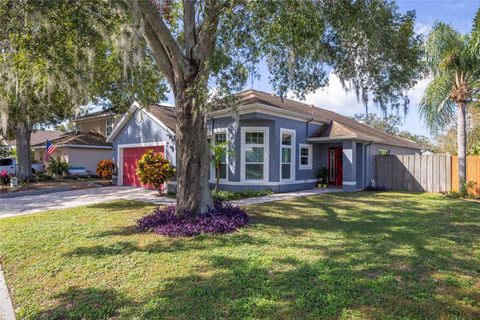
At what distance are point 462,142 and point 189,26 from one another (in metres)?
11.8

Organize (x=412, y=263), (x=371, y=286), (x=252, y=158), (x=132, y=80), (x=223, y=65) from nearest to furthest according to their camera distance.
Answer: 1. (x=371, y=286)
2. (x=412, y=263)
3. (x=223, y=65)
4. (x=132, y=80)
5. (x=252, y=158)

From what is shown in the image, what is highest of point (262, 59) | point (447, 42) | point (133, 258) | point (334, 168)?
point (447, 42)

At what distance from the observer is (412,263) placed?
16.3 ft

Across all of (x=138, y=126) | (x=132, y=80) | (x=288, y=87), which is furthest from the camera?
(x=138, y=126)

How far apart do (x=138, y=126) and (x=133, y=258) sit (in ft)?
42.5

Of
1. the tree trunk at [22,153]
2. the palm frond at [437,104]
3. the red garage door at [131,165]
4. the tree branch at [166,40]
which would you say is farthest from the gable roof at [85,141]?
the palm frond at [437,104]

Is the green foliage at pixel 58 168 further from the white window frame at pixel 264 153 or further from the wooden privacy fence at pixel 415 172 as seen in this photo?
the wooden privacy fence at pixel 415 172

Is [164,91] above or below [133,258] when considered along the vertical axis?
above

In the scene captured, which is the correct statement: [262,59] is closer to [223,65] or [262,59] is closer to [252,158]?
[223,65]

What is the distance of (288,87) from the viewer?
758cm

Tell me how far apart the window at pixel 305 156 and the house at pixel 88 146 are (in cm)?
1432

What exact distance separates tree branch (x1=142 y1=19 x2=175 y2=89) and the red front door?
1168 centimetres

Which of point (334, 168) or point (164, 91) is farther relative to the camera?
point (334, 168)

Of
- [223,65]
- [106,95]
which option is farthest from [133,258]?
[106,95]
